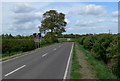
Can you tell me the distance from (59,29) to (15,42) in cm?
6059

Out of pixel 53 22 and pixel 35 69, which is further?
pixel 53 22

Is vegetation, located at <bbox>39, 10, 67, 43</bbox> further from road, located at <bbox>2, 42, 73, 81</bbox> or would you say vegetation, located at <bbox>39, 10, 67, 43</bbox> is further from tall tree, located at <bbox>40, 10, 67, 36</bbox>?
road, located at <bbox>2, 42, 73, 81</bbox>

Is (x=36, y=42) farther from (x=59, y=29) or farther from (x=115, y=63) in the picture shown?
(x=115, y=63)

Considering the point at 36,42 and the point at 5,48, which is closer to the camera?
the point at 5,48

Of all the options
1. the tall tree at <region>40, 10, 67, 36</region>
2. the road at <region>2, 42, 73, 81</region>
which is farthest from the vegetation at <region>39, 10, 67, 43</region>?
the road at <region>2, 42, 73, 81</region>

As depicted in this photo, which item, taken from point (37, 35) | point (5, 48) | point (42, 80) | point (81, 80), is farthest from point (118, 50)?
point (37, 35)

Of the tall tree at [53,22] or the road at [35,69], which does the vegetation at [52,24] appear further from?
the road at [35,69]

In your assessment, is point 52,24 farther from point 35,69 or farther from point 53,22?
point 35,69

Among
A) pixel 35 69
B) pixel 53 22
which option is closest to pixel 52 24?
pixel 53 22

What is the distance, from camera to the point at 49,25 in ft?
361

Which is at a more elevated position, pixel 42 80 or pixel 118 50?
pixel 118 50

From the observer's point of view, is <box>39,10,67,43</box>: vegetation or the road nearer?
the road

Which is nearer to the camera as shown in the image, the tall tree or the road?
the road

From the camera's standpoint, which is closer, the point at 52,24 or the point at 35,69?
the point at 35,69
